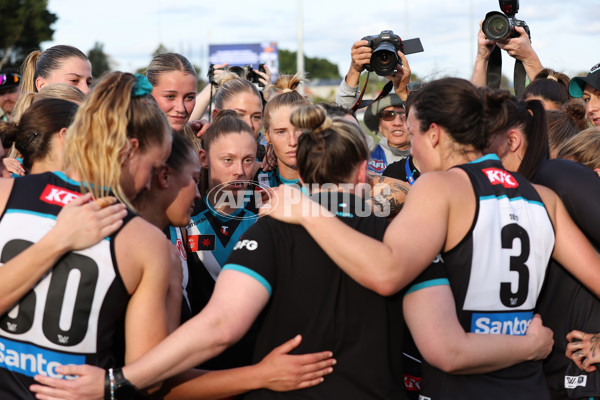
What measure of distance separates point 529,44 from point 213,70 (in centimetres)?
303

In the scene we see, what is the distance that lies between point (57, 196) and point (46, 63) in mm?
3085

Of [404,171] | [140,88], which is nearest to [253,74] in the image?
[404,171]

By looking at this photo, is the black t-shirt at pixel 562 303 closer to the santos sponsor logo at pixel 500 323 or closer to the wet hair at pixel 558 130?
the santos sponsor logo at pixel 500 323

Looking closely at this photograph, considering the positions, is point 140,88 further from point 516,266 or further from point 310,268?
point 516,266

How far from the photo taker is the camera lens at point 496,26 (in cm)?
509

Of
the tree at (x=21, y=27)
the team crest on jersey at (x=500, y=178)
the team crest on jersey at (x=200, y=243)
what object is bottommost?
the team crest on jersey at (x=200, y=243)

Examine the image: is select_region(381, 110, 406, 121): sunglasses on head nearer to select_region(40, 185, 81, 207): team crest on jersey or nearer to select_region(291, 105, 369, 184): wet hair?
select_region(291, 105, 369, 184): wet hair

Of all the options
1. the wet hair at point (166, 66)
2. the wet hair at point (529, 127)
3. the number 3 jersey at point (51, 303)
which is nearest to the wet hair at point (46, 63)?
the wet hair at point (166, 66)

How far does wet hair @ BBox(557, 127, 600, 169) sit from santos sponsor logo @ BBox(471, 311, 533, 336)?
1113 mm

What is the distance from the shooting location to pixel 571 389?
9.66 feet

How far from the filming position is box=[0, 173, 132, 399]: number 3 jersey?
7.41 ft

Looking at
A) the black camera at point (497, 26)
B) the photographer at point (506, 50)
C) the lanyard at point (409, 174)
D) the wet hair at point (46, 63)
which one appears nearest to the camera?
the lanyard at point (409, 174)

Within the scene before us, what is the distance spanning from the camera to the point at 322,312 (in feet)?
7.68

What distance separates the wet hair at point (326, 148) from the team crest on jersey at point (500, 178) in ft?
1.74
